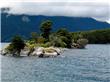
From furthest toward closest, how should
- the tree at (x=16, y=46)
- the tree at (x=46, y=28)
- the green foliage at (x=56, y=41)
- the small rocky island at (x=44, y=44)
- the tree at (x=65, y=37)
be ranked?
the tree at (x=65, y=37) → the tree at (x=46, y=28) → the green foliage at (x=56, y=41) → the small rocky island at (x=44, y=44) → the tree at (x=16, y=46)

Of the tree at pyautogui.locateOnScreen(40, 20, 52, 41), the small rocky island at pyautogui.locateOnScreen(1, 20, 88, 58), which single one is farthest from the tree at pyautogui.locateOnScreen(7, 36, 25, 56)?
the tree at pyautogui.locateOnScreen(40, 20, 52, 41)

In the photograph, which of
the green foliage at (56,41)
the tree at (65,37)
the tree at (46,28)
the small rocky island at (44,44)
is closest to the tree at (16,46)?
the small rocky island at (44,44)

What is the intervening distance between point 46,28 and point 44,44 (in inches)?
493

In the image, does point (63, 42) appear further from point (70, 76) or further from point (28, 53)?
point (70, 76)

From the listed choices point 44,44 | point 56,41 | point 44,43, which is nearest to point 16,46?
point 44,44

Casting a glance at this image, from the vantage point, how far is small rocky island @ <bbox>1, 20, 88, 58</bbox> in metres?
115

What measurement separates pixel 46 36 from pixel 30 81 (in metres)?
96.1

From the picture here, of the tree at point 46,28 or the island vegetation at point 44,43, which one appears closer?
the island vegetation at point 44,43

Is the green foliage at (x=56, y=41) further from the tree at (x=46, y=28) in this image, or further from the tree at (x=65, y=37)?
the tree at (x=65, y=37)

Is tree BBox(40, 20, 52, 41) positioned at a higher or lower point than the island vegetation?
higher

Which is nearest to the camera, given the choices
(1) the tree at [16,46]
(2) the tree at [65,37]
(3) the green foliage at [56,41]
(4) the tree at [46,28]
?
(1) the tree at [16,46]

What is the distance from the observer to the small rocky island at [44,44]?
115125 mm

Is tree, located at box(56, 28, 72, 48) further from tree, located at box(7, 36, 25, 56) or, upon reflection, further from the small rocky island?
tree, located at box(7, 36, 25, 56)

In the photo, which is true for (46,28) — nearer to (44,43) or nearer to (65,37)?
(44,43)
